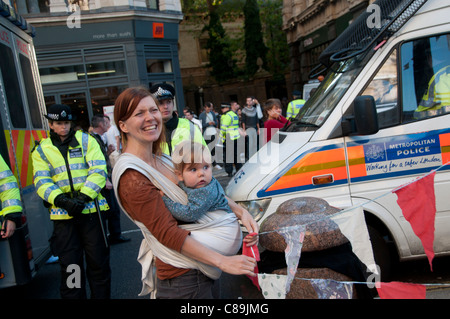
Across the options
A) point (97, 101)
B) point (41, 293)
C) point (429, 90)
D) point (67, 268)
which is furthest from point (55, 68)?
point (429, 90)

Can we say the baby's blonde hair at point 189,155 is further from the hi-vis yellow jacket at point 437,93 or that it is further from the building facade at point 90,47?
the building facade at point 90,47

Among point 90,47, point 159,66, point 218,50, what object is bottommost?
point 159,66

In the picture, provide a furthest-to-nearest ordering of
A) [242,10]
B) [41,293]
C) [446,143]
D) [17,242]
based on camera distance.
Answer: [242,10], [41,293], [17,242], [446,143]

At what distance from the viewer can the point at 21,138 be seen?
4.80 m

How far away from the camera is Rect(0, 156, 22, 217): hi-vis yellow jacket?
3734mm

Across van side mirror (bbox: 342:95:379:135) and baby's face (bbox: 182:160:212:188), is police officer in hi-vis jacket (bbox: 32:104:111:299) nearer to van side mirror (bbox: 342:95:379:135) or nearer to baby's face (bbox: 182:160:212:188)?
baby's face (bbox: 182:160:212:188)

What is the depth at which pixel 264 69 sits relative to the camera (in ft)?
118

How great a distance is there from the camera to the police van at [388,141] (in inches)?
151

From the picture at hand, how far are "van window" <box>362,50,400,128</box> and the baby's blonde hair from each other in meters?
2.26

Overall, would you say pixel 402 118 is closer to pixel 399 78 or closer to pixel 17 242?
pixel 399 78

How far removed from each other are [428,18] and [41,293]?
5.19 m

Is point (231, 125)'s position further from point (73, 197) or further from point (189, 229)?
point (189, 229)

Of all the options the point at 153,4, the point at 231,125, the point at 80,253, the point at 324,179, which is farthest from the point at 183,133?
the point at 153,4

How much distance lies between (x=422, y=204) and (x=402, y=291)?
1.89 feet
